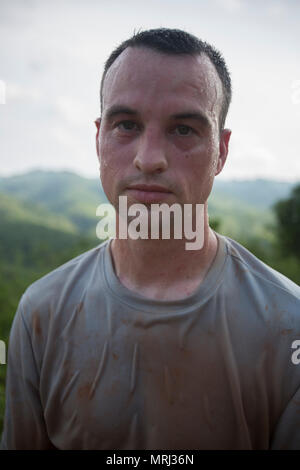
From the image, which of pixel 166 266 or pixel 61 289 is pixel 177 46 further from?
pixel 61 289

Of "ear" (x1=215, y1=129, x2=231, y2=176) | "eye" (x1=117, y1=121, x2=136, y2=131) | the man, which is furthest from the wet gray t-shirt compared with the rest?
"eye" (x1=117, y1=121, x2=136, y2=131)

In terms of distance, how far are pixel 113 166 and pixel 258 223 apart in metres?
71.4

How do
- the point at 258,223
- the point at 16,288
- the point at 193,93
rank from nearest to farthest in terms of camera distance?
the point at 193,93
the point at 16,288
the point at 258,223

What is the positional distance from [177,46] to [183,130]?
347 mm

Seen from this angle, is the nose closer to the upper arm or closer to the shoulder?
the shoulder

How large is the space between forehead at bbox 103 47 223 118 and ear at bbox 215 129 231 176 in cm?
20

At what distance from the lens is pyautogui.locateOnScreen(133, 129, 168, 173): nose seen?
1.47m

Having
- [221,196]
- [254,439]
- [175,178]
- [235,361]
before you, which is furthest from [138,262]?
[221,196]

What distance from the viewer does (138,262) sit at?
1744 millimetres

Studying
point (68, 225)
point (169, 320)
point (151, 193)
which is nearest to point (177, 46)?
point (151, 193)

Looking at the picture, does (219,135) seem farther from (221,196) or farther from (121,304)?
(221,196)

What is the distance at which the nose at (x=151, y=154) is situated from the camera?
1.47 meters

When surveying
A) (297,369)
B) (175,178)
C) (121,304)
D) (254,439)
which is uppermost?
(175,178)

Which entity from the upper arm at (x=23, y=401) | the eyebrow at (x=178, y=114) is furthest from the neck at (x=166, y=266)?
the upper arm at (x=23, y=401)
